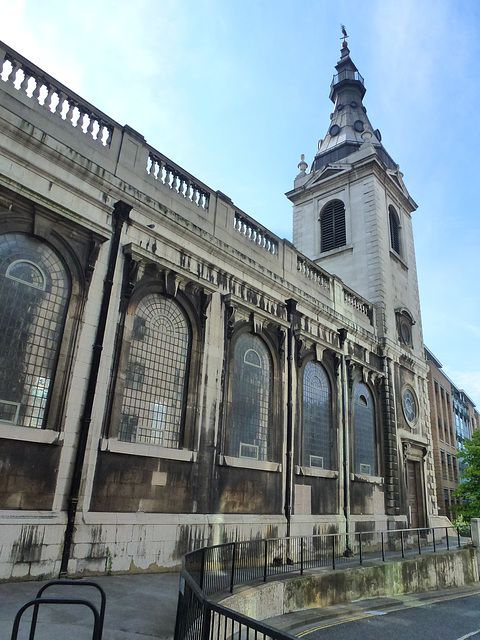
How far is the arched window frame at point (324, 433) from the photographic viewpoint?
49.5 ft

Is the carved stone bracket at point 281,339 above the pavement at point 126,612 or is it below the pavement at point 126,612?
above

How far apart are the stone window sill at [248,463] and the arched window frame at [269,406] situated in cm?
4

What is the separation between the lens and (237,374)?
1329cm

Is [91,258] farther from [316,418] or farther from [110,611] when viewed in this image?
[316,418]

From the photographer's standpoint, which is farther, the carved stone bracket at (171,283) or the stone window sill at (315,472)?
the stone window sill at (315,472)

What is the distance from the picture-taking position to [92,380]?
955 centimetres

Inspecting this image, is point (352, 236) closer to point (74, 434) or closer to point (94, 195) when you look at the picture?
point (94, 195)

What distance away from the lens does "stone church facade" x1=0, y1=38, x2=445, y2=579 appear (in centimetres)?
879

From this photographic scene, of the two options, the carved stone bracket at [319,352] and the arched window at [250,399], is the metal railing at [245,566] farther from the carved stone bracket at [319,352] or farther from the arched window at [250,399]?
the carved stone bracket at [319,352]

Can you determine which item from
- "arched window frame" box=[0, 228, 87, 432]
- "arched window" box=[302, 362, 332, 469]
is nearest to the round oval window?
"arched window" box=[302, 362, 332, 469]

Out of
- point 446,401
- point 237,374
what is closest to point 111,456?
point 237,374

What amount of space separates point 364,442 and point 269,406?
20.9ft

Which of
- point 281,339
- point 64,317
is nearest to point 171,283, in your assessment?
point 64,317

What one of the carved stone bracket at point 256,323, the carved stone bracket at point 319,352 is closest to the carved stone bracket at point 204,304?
the carved stone bracket at point 256,323
